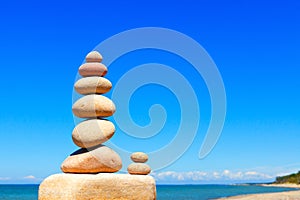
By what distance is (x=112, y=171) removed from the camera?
61.9ft

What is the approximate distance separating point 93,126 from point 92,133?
27 centimetres

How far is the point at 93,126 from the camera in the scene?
18.8 metres

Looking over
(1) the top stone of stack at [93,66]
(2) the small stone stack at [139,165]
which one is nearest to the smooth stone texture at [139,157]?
(2) the small stone stack at [139,165]

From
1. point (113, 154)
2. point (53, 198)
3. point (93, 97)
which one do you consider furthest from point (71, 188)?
point (93, 97)

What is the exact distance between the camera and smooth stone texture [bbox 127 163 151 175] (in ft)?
66.1

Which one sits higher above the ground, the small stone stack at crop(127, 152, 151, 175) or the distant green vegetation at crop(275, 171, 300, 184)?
the distant green vegetation at crop(275, 171, 300, 184)

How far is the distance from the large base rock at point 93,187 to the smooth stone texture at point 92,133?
4.12 feet

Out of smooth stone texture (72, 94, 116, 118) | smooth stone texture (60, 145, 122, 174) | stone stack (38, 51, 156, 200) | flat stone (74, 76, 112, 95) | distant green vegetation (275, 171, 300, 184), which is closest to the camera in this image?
stone stack (38, 51, 156, 200)

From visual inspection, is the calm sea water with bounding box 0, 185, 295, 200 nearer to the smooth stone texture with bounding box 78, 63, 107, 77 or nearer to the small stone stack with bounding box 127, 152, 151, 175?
the small stone stack with bounding box 127, 152, 151, 175

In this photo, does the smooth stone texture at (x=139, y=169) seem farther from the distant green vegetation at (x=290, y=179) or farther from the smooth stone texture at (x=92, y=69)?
the distant green vegetation at (x=290, y=179)

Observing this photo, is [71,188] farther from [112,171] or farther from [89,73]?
[89,73]

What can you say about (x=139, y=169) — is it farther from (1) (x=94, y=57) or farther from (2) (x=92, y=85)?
(1) (x=94, y=57)

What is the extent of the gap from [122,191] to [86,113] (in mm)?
3219

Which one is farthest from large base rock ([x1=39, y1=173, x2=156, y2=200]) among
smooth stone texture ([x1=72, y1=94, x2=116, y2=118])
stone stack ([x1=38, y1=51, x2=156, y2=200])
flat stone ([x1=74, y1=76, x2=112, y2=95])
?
flat stone ([x1=74, y1=76, x2=112, y2=95])
